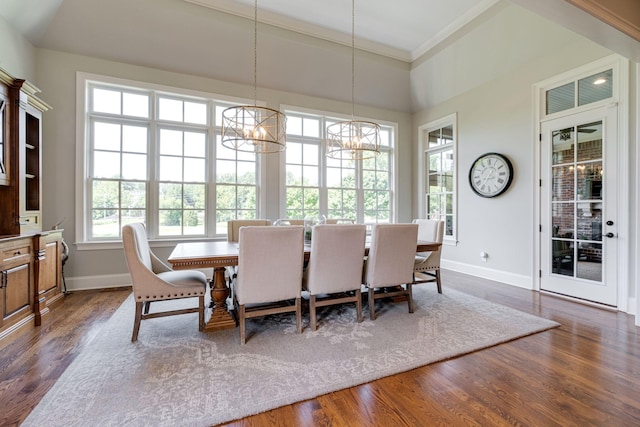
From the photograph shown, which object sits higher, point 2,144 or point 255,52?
point 255,52

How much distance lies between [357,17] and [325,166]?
2310 mm

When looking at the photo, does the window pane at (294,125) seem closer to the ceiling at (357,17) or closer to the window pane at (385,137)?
the ceiling at (357,17)

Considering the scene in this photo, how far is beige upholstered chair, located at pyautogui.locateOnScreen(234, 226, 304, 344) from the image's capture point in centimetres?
226

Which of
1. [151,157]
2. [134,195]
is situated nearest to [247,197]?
[151,157]

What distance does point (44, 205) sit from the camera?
367 centimetres

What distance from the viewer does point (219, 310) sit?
2660 millimetres

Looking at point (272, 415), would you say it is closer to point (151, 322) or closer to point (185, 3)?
point (151, 322)

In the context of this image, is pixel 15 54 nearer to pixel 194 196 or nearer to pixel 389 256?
pixel 194 196

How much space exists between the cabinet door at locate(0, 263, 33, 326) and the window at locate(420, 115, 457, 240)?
560 cm

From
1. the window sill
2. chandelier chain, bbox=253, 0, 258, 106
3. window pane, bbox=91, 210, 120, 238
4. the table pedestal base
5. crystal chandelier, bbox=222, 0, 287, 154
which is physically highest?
chandelier chain, bbox=253, 0, 258, 106

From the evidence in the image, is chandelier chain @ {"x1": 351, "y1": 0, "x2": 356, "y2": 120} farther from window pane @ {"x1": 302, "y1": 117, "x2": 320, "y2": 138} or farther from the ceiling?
window pane @ {"x1": 302, "y1": 117, "x2": 320, "y2": 138}

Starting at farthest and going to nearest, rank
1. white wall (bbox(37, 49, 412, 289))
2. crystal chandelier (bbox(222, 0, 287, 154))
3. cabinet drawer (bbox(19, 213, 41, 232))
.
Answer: white wall (bbox(37, 49, 412, 289)) → cabinet drawer (bbox(19, 213, 41, 232)) → crystal chandelier (bbox(222, 0, 287, 154))

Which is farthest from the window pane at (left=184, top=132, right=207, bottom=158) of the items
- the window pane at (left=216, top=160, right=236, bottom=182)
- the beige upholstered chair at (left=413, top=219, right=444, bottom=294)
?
the beige upholstered chair at (left=413, top=219, right=444, bottom=294)

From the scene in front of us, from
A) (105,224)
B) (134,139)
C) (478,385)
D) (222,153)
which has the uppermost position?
(134,139)
